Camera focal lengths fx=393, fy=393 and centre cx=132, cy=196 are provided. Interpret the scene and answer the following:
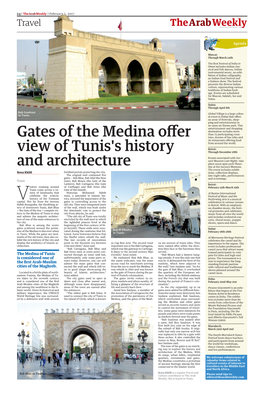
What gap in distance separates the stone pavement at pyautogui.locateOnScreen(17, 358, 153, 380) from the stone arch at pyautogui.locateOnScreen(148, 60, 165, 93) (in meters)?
14.4

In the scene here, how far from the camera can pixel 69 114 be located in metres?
8.66

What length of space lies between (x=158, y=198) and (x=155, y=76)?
14.3m

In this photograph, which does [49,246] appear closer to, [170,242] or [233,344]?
[170,242]

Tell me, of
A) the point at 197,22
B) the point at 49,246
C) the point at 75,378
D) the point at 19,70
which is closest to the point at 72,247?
the point at 49,246

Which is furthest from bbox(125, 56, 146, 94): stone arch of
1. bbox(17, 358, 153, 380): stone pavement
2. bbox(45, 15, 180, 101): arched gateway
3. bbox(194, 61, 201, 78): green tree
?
bbox(17, 358, 153, 380): stone pavement

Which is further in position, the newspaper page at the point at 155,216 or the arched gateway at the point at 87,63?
the arched gateway at the point at 87,63

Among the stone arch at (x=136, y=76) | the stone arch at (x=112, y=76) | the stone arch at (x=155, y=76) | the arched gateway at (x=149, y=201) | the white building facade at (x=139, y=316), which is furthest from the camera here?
the stone arch at (x=136, y=76)

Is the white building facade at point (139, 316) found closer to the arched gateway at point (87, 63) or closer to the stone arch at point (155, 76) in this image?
the arched gateway at point (87, 63)

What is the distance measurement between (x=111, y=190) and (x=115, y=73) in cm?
1464

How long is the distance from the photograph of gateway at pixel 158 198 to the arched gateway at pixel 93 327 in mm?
1877

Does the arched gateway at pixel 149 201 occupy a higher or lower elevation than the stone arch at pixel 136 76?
lower

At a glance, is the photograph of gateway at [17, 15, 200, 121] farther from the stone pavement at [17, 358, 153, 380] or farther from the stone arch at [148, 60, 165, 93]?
the stone pavement at [17, 358, 153, 380]

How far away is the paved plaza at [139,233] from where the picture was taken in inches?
311

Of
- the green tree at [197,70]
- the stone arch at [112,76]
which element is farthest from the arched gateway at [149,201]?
the stone arch at [112,76]
